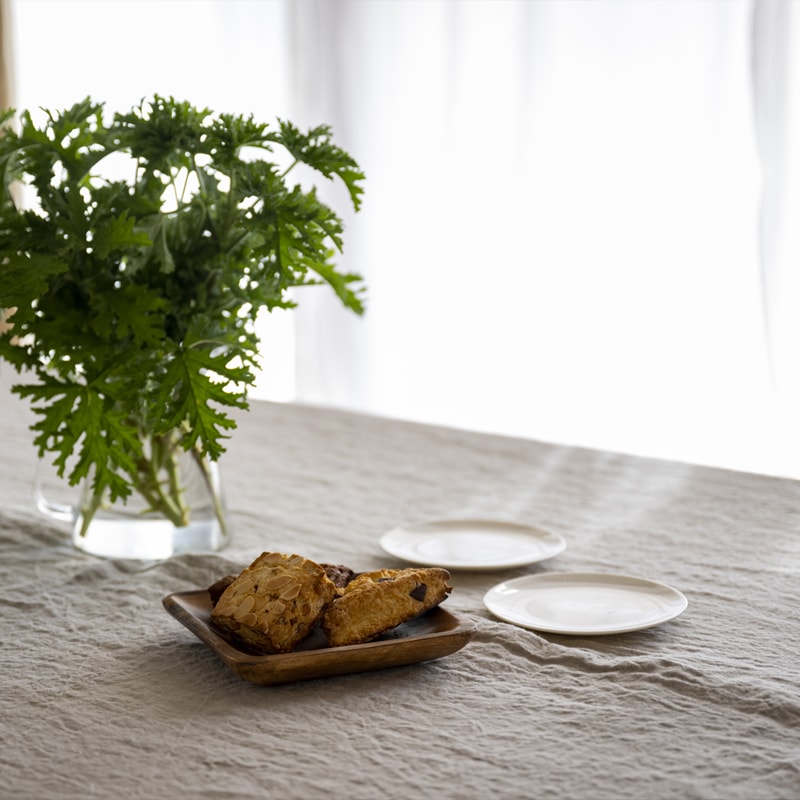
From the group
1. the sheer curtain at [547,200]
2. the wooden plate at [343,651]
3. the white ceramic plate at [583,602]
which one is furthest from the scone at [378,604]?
the sheer curtain at [547,200]

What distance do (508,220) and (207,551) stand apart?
2.53 m

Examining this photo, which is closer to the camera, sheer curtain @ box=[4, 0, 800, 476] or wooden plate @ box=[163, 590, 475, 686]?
wooden plate @ box=[163, 590, 475, 686]

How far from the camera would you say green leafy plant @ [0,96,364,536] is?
0.96m

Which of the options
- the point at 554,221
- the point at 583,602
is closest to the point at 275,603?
the point at 583,602

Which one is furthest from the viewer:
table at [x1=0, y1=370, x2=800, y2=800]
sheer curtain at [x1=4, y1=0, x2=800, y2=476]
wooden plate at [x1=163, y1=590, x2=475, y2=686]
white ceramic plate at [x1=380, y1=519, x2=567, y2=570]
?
sheer curtain at [x1=4, y1=0, x2=800, y2=476]

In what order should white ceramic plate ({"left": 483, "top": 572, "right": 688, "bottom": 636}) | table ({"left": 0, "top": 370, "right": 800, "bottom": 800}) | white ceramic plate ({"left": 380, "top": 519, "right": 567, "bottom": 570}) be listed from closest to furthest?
table ({"left": 0, "top": 370, "right": 800, "bottom": 800}) < white ceramic plate ({"left": 483, "top": 572, "right": 688, "bottom": 636}) < white ceramic plate ({"left": 380, "top": 519, "right": 567, "bottom": 570})

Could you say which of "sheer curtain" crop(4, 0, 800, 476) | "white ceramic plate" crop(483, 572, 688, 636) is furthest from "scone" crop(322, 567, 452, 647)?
"sheer curtain" crop(4, 0, 800, 476)

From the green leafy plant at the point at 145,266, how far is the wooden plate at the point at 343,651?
0.20 m

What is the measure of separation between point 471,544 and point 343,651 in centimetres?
40

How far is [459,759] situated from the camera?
2.21 feet

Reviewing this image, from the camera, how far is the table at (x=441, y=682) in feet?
2.16

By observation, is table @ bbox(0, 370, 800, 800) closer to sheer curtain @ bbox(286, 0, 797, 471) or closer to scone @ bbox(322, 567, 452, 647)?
scone @ bbox(322, 567, 452, 647)

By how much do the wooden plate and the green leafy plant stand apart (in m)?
0.20

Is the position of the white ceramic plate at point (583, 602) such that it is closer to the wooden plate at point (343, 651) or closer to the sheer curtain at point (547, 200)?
the wooden plate at point (343, 651)
